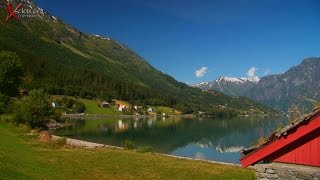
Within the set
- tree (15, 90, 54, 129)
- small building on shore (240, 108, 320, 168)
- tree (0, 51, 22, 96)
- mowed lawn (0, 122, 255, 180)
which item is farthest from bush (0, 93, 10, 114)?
small building on shore (240, 108, 320, 168)

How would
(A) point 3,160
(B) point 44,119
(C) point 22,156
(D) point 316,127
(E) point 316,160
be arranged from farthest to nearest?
(B) point 44,119
(C) point 22,156
(A) point 3,160
(E) point 316,160
(D) point 316,127

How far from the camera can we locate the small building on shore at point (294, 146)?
11.2m

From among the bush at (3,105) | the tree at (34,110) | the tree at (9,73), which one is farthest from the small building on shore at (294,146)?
the tree at (9,73)

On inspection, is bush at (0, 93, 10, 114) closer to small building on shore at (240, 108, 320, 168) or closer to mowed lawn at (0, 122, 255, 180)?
mowed lawn at (0, 122, 255, 180)

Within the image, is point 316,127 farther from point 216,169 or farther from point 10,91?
point 10,91

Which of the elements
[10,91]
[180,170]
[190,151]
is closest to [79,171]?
[180,170]

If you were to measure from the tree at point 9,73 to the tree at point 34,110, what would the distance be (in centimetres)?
1565

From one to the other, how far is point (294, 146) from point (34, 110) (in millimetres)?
74850

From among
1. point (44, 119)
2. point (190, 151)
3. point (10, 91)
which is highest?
point (10, 91)

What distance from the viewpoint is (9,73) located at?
324ft

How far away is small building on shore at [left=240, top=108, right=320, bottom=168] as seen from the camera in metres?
11.2

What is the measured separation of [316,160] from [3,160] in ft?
78.1

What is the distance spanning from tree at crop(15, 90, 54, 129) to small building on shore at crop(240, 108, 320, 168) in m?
71.5

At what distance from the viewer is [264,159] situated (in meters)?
12.2
